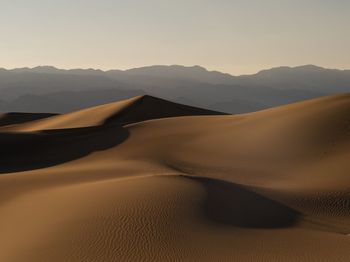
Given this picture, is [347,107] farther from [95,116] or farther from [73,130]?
[95,116]

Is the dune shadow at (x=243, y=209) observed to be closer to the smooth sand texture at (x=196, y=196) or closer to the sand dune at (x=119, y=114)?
the smooth sand texture at (x=196, y=196)

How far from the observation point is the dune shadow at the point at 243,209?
9547mm

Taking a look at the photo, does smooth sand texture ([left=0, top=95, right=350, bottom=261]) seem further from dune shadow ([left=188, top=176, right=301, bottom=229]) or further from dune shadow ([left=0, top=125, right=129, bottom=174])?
dune shadow ([left=0, top=125, right=129, bottom=174])

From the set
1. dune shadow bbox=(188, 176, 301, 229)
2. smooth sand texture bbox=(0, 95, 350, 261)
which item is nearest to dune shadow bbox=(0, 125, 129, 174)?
smooth sand texture bbox=(0, 95, 350, 261)

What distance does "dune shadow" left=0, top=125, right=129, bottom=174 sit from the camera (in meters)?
22.4

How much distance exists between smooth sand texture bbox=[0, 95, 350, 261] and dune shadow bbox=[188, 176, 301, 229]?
28 millimetres

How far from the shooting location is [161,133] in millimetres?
24969

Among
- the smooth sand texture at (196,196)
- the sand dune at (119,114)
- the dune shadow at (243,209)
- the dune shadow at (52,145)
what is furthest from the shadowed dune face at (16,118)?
the dune shadow at (243,209)

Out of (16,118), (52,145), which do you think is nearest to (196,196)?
(52,145)

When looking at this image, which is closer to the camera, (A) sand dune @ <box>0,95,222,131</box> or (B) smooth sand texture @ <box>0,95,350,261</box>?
(B) smooth sand texture @ <box>0,95,350,261</box>

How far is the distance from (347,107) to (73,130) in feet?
48.5

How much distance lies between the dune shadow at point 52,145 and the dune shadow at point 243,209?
38.9ft

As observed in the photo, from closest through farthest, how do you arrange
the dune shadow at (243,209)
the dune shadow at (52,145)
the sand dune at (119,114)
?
1. the dune shadow at (243,209)
2. the dune shadow at (52,145)
3. the sand dune at (119,114)

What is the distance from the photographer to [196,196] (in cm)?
1041
